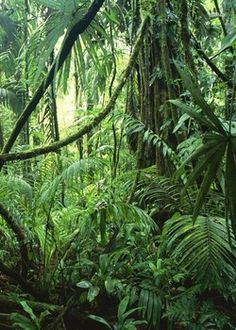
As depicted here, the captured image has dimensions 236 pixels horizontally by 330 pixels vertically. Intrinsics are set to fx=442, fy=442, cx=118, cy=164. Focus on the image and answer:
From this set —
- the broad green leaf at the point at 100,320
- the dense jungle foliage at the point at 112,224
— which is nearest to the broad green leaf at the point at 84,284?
the dense jungle foliage at the point at 112,224

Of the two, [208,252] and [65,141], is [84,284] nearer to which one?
[208,252]

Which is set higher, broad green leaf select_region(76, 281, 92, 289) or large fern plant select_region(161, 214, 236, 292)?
large fern plant select_region(161, 214, 236, 292)

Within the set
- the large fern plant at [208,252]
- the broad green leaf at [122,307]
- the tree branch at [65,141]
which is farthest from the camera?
the tree branch at [65,141]

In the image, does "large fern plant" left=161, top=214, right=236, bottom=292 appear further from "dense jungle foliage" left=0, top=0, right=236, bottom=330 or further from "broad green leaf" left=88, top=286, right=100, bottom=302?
"broad green leaf" left=88, top=286, right=100, bottom=302

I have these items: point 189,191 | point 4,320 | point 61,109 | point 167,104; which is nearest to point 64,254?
point 4,320

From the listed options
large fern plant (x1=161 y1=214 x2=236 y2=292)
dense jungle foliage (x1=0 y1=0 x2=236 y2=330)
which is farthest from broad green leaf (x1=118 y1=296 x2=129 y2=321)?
large fern plant (x1=161 y1=214 x2=236 y2=292)

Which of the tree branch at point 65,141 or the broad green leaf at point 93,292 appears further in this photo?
the tree branch at point 65,141

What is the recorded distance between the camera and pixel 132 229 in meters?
3.20

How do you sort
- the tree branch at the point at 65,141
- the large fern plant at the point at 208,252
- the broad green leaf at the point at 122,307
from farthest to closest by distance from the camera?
the tree branch at the point at 65,141, the large fern plant at the point at 208,252, the broad green leaf at the point at 122,307

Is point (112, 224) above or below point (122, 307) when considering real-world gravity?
above

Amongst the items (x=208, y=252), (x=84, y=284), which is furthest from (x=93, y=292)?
(x=208, y=252)

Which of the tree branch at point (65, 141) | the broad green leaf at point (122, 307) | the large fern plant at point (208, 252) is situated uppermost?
the tree branch at point (65, 141)

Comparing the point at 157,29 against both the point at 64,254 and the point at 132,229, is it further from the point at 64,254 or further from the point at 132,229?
the point at 64,254

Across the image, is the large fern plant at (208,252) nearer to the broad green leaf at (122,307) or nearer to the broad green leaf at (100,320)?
the broad green leaf at (122,307)
